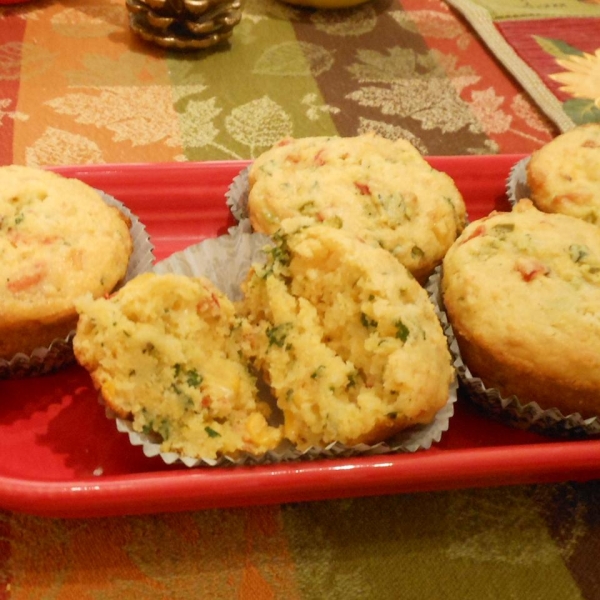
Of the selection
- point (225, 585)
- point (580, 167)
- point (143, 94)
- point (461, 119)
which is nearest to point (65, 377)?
point (225, 585)

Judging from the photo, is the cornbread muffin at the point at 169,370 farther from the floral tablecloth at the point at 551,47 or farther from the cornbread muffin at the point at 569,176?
the floral tablecloth at the point at 551,47

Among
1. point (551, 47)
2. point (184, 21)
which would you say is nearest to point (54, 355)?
point (184, 21)

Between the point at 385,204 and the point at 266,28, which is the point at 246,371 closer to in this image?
the point at 385,204

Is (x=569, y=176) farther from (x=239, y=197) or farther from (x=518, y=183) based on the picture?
(x=239, y=197)

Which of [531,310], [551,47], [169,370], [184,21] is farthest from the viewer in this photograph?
[551,47]

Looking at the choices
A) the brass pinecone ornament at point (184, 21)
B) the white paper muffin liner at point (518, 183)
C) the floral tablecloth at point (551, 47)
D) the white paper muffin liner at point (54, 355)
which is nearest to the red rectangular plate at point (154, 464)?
the white paper muffin liner at point (54, 355)
